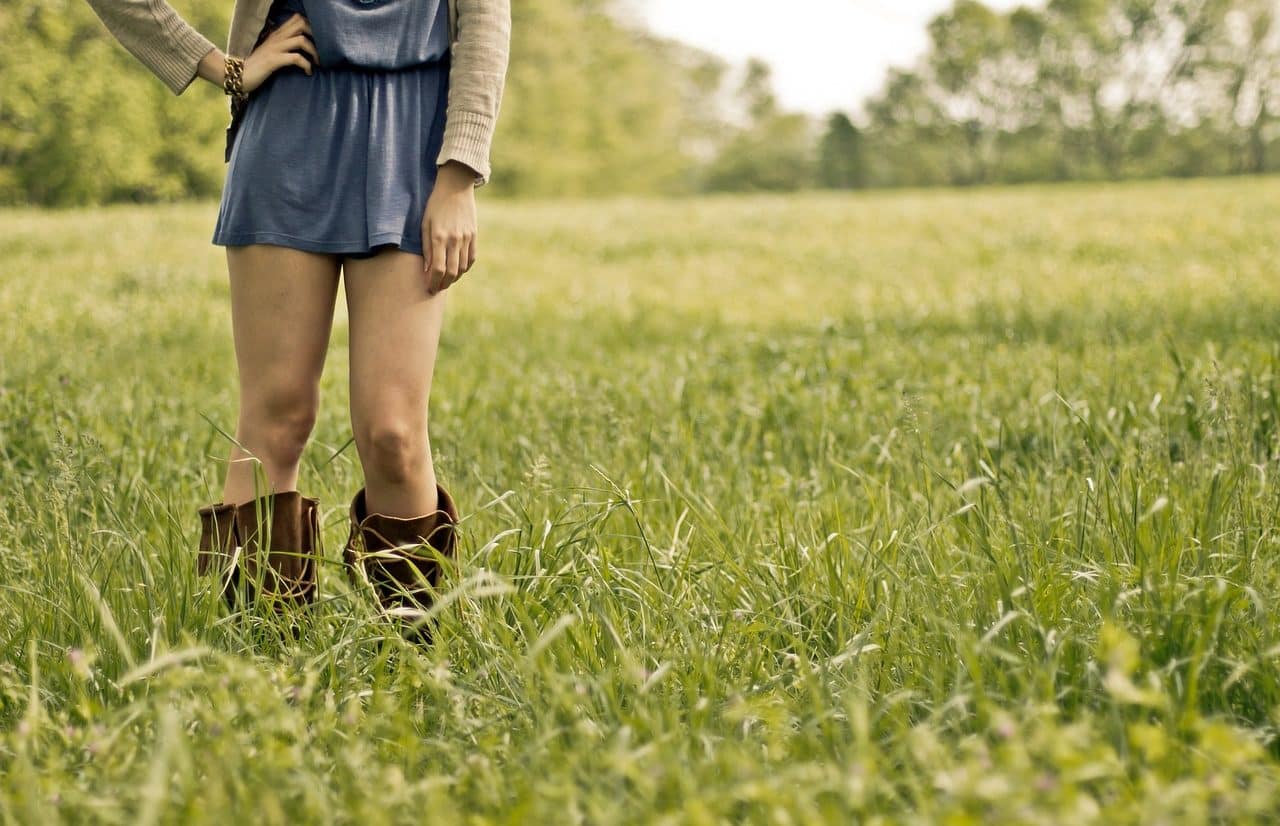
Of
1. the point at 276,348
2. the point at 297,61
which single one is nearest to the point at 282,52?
the point at 297,61

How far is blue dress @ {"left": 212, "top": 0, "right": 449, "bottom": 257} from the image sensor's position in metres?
2.47

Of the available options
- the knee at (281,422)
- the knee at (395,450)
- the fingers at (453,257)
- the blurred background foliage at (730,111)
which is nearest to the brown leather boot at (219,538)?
the knee at (281,422)

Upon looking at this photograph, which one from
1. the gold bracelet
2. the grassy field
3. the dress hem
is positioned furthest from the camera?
the gold bracelet

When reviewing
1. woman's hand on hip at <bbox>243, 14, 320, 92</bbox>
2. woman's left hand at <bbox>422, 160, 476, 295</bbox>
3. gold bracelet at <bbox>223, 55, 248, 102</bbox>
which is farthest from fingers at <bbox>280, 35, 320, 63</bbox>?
woman's left hand at <bbox>422, 160, 476, 295</bbox>

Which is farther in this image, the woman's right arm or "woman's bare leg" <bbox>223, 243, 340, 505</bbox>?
the woman's right arm

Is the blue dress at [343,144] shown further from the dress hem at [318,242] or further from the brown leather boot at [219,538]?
the brown leather boot at [219,538]

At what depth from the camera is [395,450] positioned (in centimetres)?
255

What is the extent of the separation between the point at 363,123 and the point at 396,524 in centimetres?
88

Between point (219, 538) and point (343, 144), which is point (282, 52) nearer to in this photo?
point (343, 144)

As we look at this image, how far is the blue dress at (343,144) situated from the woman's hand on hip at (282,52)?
0.03m

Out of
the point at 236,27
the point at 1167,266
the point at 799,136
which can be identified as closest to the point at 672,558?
the point at 236,27

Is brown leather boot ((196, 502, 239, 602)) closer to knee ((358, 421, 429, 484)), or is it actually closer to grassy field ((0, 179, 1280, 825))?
grassy field ((0, 179, 1280, 825))

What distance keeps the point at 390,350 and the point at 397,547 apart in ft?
1.41

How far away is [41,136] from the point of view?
111 ft
